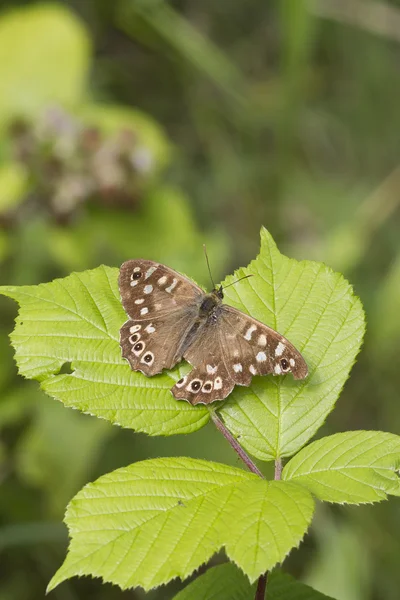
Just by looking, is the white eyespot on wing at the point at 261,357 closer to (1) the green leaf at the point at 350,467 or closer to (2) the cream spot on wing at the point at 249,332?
(2) the cream spot on wing at the point at 249,332

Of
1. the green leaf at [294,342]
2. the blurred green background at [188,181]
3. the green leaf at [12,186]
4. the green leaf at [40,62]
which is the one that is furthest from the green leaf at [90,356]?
the green leaf at [40,62]

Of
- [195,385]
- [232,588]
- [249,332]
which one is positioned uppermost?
[249,332]

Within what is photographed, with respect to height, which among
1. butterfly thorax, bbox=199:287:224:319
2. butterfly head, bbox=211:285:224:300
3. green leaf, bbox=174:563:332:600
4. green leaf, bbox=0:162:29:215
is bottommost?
green leaf, bbox=0:162:29:215

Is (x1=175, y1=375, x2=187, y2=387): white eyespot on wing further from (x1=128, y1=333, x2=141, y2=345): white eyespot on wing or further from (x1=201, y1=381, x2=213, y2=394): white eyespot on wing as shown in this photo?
(x1=128, y1=333, x2=141, y2=345): white eyespot on wing

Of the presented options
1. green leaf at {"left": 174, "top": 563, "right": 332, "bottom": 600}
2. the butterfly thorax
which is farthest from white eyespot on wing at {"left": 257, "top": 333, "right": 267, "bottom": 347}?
green leaf at {"left": 174, "top": 563, "right": 332, "bottom": 600}

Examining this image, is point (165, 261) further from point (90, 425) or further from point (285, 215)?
point (285, 215)

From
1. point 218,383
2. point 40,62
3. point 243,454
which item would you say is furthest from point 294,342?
point 40,62

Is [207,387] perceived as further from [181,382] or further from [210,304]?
[210,304]
